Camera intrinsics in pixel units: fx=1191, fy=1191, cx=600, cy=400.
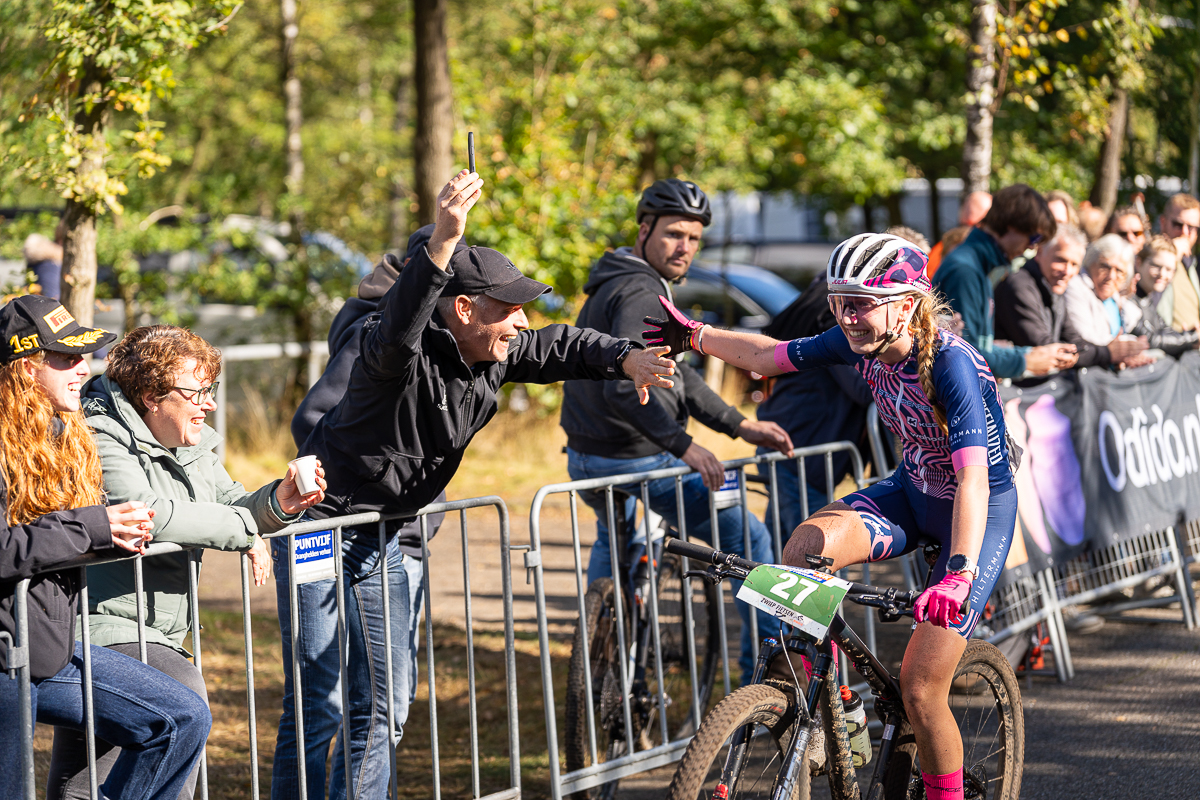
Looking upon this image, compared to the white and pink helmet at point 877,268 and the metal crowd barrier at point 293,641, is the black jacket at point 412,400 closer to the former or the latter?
the metal crowd barrier at point 293,641

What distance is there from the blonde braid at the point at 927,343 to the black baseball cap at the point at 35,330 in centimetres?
237

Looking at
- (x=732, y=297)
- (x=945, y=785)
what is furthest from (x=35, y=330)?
(x=732, y=297)

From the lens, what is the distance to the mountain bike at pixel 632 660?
4559 mm

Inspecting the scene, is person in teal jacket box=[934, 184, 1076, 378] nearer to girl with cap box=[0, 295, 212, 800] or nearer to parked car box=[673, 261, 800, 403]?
girl with cap box=[0, 295, 212, 800]

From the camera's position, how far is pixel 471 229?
1119cm

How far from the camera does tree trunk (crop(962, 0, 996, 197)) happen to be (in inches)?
336

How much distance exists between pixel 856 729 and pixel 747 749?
20.7 inches

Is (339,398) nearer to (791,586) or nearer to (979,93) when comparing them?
(791,586)

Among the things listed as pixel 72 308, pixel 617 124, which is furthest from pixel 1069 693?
pixel 617 124

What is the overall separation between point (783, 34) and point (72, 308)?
38.6 ft

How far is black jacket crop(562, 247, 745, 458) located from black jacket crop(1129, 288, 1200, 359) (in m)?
2.76

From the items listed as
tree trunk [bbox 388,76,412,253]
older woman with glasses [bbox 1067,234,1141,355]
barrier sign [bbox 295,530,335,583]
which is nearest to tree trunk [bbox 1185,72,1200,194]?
older woman with glasses [bbox 1067,234,1141,355]

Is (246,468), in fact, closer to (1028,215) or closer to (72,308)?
(72,308)

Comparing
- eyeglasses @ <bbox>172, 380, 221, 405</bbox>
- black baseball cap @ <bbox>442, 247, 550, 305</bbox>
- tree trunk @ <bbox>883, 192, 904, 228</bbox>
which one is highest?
tree trunk @ <bbox>883, 192, 904, 228</bbox>
